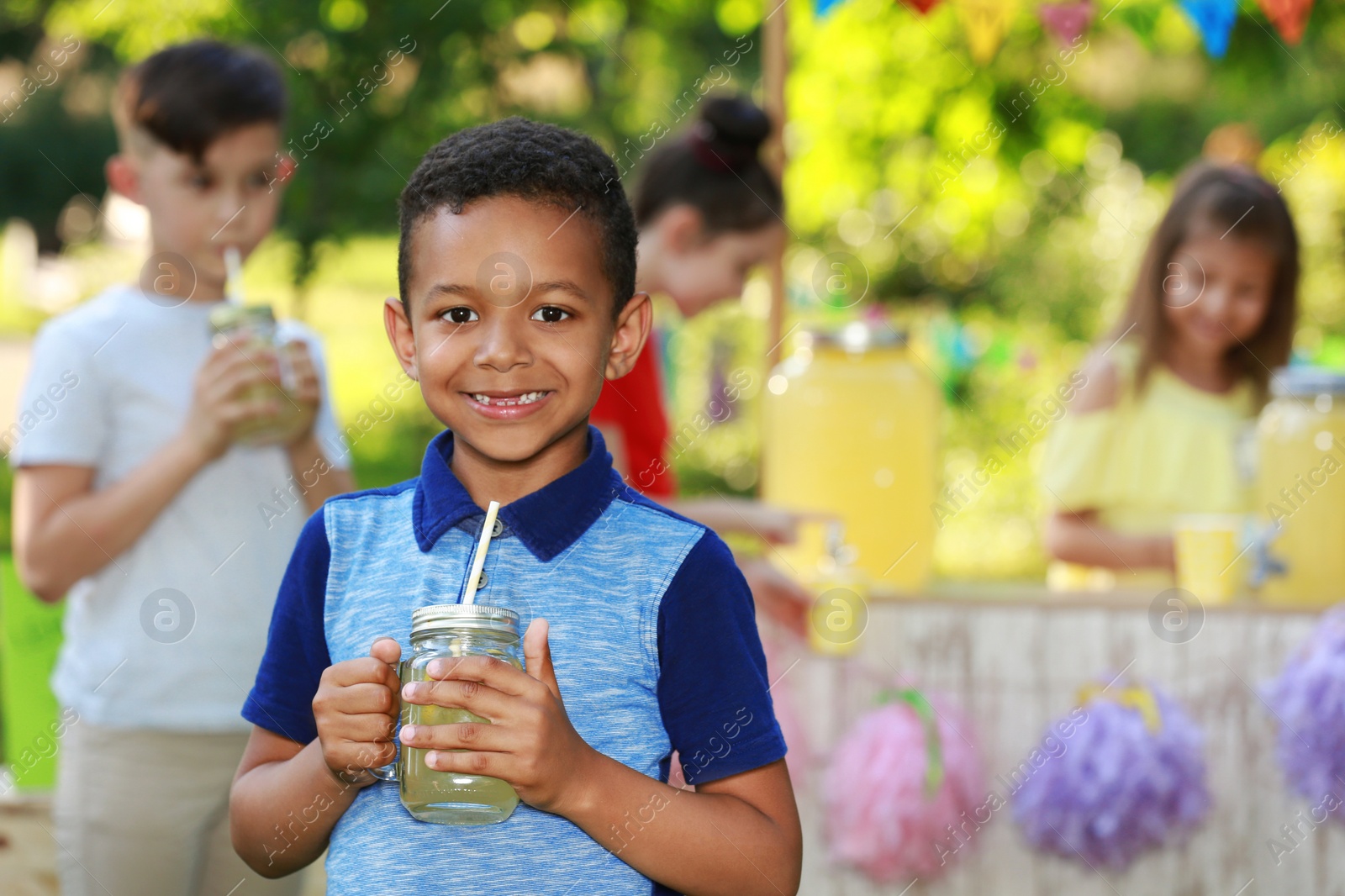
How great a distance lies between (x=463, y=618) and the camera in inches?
32.0

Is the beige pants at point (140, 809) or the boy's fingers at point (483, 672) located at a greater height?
the boy's fingers at point (483, 672)

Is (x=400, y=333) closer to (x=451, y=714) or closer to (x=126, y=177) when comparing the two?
(x=451, y=714)

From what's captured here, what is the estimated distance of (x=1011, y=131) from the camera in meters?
4.68

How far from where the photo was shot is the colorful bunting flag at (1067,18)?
247 cm

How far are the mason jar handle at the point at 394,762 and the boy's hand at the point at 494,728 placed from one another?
45 mm

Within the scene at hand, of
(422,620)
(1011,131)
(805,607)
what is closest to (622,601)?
(422,620)

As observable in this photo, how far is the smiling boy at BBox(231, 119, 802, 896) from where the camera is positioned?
0.93 metres

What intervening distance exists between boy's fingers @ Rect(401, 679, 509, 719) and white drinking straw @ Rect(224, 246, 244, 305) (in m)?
0.94

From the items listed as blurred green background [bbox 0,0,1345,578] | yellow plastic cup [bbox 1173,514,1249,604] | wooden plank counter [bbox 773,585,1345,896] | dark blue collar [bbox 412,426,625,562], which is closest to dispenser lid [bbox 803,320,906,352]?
wooden plank counter [bbox 773,585,1345,896]

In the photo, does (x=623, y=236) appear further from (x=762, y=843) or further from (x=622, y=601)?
(x=762, y=843)

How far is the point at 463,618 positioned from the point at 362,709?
0.35 ft

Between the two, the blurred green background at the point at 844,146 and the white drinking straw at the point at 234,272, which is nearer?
the white drinking straw at the point at 234,272

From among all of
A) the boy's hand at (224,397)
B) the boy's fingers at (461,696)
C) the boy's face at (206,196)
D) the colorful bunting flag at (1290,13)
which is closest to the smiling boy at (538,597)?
the boy's fingers at (461,696)

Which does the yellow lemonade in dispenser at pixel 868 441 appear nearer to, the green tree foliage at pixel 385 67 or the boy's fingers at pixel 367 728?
the boy's fingers at pixel 367 728
